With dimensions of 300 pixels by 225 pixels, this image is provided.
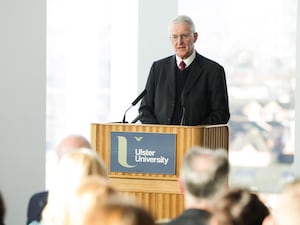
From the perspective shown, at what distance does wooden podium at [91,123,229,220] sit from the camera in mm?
5469

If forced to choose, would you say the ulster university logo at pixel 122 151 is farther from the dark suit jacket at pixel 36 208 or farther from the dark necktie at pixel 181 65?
the dark suit jacket at pixel 36 208

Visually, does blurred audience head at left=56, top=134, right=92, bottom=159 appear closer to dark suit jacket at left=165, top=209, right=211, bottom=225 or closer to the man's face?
dark suit jacket at left=165, top=209, right=211, bottom=225

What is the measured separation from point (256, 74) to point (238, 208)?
231 inches

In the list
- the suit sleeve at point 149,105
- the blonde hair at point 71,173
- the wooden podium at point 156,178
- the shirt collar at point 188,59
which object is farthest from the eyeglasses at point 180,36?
the blonde hair at point 71,173

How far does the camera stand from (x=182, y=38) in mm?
6176

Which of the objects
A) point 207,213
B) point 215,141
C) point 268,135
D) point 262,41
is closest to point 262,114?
point 268,135

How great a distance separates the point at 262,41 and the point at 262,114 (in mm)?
781

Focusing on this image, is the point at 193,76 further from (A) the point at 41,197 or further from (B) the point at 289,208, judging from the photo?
(B) the point at 289,208

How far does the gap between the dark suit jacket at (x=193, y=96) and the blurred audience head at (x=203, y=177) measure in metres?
2.41

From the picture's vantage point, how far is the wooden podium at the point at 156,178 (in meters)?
5.47

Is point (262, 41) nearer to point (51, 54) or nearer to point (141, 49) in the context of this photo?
point (141, 49)

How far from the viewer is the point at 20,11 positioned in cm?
841

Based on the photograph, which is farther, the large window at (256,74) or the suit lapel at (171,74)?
the large window at (256,74)

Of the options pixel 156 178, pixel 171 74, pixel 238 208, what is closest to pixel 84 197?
pixel 238 208
